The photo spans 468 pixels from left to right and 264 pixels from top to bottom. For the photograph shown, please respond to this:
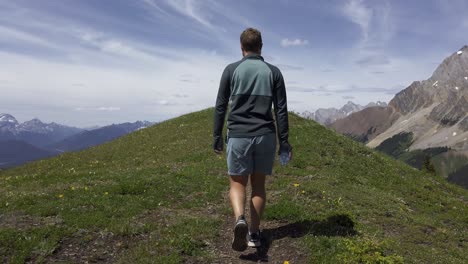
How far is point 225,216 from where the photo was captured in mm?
13469

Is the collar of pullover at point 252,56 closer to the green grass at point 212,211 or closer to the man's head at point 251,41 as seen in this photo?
the man's head at point 251,41

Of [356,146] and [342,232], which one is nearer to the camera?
[342,232]

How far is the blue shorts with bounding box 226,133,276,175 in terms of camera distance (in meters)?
9.23

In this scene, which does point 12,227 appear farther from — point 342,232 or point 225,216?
point 342,232

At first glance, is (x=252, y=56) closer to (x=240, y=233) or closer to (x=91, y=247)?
(x=240, y=233)

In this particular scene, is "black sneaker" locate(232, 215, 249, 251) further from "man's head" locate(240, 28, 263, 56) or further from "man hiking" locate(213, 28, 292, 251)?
"man's head" locate(240, 28, 263, 56)

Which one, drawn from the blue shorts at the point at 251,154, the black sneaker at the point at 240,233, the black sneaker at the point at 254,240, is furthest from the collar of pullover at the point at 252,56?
the black sneaker at the point at 254,240

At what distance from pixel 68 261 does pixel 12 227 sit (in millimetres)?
2549

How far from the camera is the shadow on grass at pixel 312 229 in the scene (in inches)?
447

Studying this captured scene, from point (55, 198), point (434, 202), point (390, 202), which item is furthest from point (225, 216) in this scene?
point (434, 202)

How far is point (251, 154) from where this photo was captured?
30.5ft

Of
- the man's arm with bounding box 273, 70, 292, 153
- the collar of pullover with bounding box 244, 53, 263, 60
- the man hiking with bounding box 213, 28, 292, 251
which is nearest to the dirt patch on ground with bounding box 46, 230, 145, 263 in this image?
the man hiking with bounding box 213, 28, 292, 251

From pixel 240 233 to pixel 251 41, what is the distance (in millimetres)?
4528

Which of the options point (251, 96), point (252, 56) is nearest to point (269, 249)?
point (251, 96)
